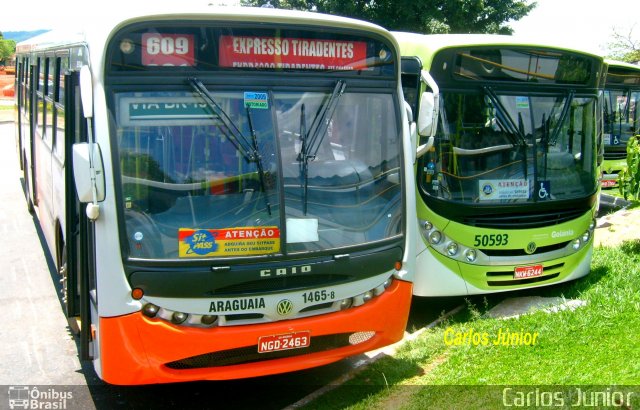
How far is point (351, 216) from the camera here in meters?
5.34

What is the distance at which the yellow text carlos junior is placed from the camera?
20.1 feet

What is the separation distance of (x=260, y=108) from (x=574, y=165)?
4.11 metres

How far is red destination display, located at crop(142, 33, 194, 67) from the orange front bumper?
1701 millimetres

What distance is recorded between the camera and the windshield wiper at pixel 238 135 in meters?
4.83

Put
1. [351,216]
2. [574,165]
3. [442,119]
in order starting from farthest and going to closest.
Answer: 1. [574,165]
2. [442,119]
3. [351,216]

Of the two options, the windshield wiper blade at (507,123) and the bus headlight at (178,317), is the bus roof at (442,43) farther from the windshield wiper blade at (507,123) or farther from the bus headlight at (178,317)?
the bus headlight at (178,317)

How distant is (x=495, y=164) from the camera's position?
7168 mm

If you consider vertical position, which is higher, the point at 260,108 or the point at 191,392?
the point at 260,108

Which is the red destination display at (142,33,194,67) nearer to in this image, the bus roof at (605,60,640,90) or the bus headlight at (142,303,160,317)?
the bus headlight at (142,303,160,317)

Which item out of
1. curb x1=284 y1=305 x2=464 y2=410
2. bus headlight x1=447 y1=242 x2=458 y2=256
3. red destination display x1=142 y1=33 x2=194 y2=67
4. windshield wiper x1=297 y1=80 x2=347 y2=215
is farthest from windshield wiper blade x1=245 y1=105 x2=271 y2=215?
bus headlight x1=447 y1=242 x2=458 y2=256

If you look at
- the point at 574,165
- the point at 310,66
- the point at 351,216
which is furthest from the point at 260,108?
the point at 574,165

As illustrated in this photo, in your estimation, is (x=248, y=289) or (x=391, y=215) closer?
(x=248, y=289)

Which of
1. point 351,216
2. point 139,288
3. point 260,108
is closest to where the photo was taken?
point 139,288

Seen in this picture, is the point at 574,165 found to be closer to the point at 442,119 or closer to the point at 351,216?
the point at 442,119
